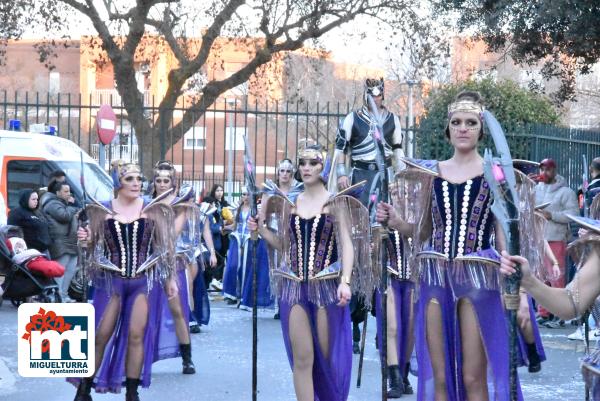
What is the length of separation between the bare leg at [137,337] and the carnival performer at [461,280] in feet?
8.34

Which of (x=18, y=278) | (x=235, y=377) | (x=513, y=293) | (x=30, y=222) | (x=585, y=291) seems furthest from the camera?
(x=30, y=222)

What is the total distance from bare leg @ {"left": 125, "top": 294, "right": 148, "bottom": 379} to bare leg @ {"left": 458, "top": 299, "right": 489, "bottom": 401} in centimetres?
291

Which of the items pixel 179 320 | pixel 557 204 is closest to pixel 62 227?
pixel 179 320

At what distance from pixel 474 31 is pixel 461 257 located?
382 inches

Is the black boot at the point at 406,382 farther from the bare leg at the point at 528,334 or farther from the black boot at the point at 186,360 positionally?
the black boot at the point at 186,360

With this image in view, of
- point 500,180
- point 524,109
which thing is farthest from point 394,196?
point 524,109

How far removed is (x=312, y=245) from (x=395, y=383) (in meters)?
2.04

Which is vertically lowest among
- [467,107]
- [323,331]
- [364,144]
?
[323,331]

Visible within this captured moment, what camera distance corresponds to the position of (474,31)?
15711 millimetres

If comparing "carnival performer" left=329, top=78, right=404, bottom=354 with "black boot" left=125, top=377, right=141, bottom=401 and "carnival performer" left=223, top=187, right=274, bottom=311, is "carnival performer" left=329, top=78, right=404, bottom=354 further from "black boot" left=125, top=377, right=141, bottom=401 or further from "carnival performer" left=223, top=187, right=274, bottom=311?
"carnival performer" left=223, top=187, right=274, bottom=311

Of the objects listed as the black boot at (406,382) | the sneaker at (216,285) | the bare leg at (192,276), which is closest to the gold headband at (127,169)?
the black boot at (406,382)

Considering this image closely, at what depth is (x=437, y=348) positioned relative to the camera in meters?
6.46

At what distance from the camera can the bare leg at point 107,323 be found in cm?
853

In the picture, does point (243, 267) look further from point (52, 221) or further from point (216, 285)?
point (216, 285)
